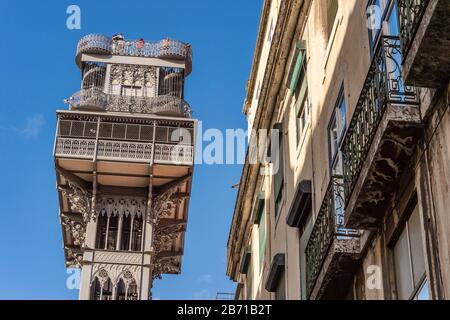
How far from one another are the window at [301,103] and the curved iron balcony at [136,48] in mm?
26384

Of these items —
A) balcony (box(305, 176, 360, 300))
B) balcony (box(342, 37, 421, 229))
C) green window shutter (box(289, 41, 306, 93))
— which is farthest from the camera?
green window shutter (box(289, 41, 306, 93))

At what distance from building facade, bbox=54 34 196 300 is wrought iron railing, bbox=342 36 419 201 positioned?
27548mm

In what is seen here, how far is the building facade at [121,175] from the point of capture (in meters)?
39.6

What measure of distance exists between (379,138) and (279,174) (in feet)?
33.7

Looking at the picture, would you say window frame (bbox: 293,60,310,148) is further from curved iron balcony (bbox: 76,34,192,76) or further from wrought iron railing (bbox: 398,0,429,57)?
curved iron balcony (bbox: 76,34,192,76)

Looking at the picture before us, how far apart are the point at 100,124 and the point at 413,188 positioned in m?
31.7

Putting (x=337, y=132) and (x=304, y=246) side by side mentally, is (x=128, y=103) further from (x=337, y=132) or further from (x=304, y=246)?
(x=337, y=132)

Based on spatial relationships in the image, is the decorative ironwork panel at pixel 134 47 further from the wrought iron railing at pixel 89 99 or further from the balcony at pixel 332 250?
the balcony at pixel 332 250

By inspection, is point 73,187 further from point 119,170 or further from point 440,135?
point 440,135

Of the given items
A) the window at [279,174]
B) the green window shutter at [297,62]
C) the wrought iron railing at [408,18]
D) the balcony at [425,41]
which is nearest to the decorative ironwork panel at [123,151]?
the window at [279,174]

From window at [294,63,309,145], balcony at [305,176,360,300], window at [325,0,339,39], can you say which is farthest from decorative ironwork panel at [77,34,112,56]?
balcony at [305,176,360,300]

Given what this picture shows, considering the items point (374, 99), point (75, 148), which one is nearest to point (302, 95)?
point (374, 99)

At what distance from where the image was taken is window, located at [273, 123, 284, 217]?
2026 centimetres
